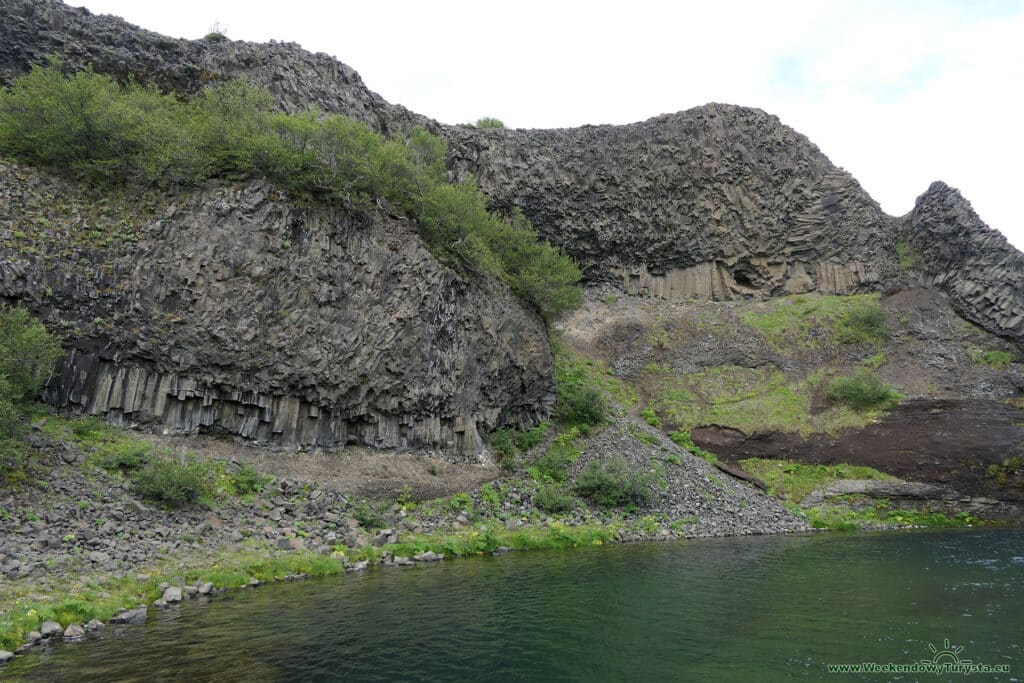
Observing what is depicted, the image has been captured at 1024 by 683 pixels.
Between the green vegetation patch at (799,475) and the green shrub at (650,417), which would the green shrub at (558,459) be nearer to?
the green shrub at (650,417)

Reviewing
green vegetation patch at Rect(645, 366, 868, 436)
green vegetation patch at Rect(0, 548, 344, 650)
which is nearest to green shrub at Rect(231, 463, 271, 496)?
green vegetation patch at Rect(0, 548, 344, 650)

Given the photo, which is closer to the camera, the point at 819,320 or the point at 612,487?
the point at 612,487

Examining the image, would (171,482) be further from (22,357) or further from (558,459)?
(558,459)

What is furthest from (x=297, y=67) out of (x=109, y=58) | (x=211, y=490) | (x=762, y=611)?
(x=762, y=611)

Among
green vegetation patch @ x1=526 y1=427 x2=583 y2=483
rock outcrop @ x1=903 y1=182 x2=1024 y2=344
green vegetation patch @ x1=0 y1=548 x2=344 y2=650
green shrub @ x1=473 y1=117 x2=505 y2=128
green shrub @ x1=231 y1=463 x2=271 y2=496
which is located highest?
green shrub @ x1=473 y1=117 x2=505 y2=128

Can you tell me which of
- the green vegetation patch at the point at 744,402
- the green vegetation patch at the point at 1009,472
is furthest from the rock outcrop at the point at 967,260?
the green vegetation patch at the point at 744,402

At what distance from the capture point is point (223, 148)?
29047mm

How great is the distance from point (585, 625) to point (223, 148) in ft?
96.1

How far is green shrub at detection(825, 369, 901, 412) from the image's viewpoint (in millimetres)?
37312

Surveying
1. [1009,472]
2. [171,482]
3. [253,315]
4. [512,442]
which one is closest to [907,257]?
[1009,472]

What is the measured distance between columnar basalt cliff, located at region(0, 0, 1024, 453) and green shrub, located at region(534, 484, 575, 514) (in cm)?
542

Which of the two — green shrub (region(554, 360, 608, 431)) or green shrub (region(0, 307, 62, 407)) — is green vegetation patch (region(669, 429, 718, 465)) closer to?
green shrub (region(554, 360, 608, 431))

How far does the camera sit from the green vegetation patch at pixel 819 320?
149 ft

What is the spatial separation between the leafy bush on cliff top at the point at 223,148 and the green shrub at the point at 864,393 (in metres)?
26.3
